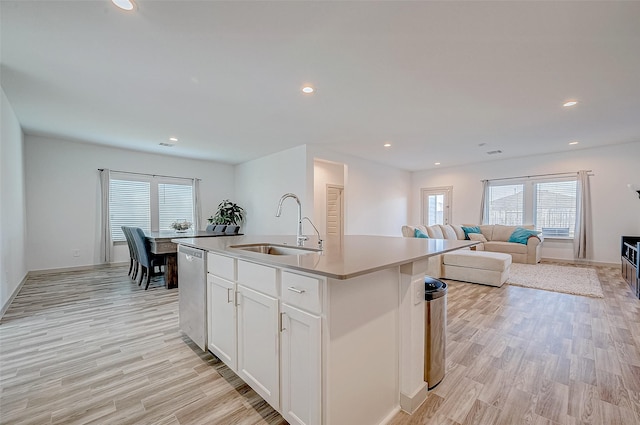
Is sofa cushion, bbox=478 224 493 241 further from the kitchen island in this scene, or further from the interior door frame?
the kitchen island

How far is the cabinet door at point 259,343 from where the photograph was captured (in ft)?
4.79

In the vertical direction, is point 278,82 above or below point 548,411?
above

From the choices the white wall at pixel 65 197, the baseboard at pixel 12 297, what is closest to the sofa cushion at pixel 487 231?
the white wall at pixel 65 197

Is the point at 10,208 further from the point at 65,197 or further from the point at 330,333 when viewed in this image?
the point at 330,333

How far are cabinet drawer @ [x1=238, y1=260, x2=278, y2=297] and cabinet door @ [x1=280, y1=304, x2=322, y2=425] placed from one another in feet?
0.47

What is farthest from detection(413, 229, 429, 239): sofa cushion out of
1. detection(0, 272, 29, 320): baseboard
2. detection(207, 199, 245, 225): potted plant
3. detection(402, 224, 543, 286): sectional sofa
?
detection(0, 272, 29, 320): baseboard

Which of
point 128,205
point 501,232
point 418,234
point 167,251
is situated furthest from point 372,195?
point 128,205

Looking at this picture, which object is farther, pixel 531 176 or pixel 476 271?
pixel 531 176

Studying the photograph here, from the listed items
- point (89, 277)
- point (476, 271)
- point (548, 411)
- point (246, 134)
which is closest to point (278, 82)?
point (246, 134)

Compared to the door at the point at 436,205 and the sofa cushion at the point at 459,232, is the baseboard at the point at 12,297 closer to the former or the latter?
the sofa cushion at the point at 459,232

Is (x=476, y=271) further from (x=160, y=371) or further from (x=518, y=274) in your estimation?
(x=160, y=371)

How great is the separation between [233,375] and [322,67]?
274cm

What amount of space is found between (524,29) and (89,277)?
270 inches

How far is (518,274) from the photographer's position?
498 centimetres
